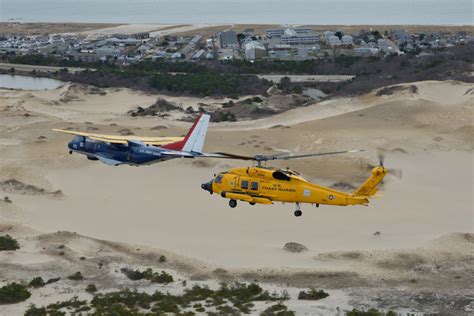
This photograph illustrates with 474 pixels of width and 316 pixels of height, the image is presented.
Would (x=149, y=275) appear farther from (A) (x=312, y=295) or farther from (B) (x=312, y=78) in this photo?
(B) (x=312, y=78)

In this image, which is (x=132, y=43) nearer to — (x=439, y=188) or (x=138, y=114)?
(x=138, y=114)

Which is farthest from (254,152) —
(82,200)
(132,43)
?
(132,43)

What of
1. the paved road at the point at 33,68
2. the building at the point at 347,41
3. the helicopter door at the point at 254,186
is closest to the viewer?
the helicopter door at the point at 254,186

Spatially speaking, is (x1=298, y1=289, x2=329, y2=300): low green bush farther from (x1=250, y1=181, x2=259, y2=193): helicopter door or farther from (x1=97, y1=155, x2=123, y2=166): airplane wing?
(x1=97, y1=155, x2=123, y2=166): airplane wing

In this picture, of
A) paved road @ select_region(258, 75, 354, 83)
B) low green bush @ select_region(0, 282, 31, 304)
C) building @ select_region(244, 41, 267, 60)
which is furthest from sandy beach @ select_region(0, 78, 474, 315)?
building @ select_region(244, 41, 267, 60)

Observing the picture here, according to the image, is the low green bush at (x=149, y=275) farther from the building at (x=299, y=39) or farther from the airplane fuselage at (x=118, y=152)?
the building at (x=299, y=39)

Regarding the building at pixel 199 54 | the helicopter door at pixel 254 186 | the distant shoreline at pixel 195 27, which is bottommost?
the helicopter door at pixel 254 186

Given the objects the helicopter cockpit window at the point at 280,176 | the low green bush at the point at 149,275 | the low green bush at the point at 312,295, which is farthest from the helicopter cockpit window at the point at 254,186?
the low green bush at the point at 149,275
